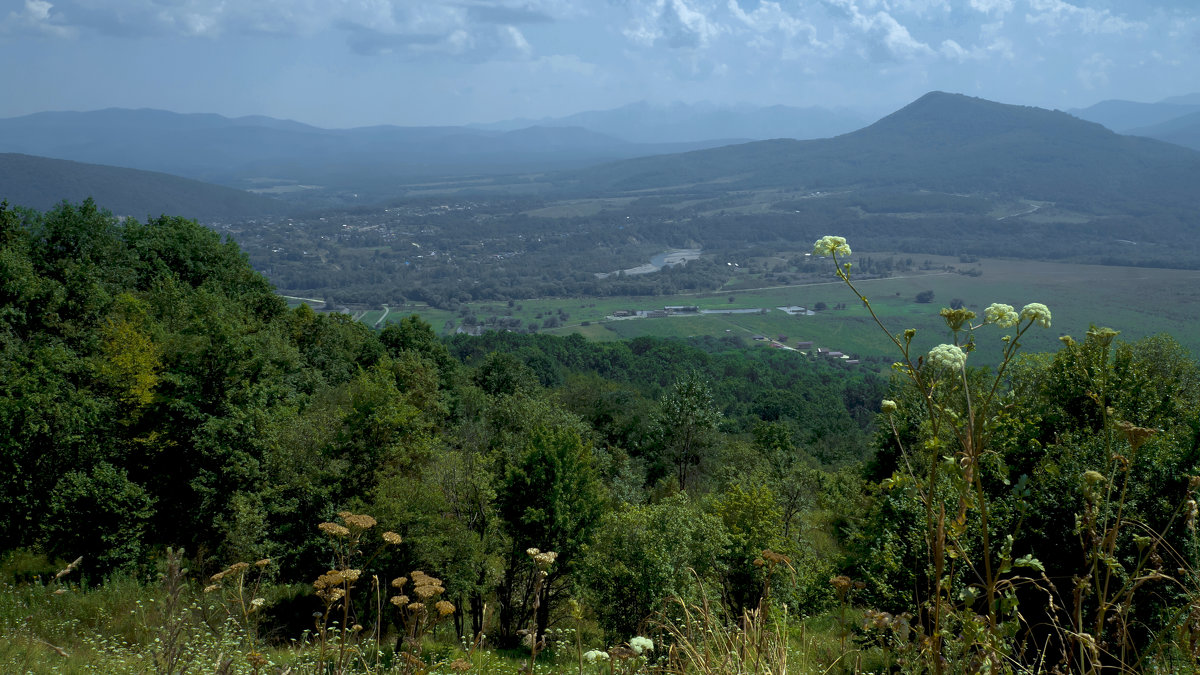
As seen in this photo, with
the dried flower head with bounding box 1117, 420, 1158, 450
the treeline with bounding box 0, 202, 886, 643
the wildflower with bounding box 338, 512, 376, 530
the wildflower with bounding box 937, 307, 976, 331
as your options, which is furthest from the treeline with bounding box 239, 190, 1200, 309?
the dried flower head with bounding box 1117, 420, 1158, 450

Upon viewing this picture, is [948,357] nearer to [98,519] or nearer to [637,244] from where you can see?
[98,519]

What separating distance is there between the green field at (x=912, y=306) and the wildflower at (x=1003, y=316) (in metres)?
70.6

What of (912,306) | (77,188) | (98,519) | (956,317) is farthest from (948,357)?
(77,188)

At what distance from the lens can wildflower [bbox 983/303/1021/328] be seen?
8.09 ft

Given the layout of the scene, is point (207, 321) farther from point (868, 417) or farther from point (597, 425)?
point (868, 417)

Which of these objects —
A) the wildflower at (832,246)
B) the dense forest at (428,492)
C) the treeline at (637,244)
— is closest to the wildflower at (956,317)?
the wildflower at (832,246)

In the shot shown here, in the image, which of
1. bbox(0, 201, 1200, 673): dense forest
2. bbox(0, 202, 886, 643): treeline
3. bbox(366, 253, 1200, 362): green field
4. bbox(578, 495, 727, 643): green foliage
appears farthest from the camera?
bbox(366, 253, 1200, 362): green field

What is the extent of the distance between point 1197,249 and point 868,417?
12318 centimetres

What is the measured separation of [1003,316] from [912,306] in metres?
101

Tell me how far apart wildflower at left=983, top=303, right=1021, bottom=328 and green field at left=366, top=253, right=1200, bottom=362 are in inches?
2781

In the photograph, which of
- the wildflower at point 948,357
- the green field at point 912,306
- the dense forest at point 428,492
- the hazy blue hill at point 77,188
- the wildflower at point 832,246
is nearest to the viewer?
the wildflower at point 948,357

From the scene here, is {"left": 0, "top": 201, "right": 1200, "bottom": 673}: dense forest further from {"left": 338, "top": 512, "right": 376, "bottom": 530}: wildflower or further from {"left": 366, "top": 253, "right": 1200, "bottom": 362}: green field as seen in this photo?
{"left": 366, "top": 253, "right": 1200, "bottom": 362}: green field

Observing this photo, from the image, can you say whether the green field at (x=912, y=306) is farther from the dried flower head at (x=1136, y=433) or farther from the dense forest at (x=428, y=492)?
the dried flower head at (x=1136, y=433)

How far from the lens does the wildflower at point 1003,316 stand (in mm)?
2467
